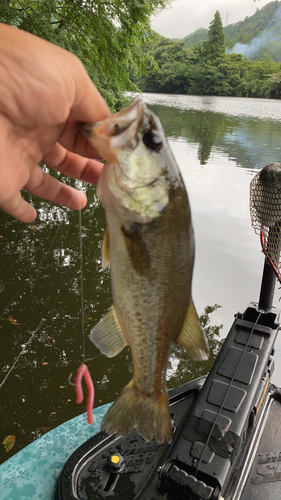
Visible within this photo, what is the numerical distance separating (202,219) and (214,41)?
85.8m

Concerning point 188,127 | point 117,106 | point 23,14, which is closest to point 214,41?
point 188,127

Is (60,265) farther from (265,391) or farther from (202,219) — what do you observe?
(265,391)

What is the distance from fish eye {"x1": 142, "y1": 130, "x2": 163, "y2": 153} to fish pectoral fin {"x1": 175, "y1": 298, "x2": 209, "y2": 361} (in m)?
0.68

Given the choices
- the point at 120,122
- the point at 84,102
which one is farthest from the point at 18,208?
the point at 120,122

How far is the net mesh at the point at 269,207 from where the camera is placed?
8.54ft

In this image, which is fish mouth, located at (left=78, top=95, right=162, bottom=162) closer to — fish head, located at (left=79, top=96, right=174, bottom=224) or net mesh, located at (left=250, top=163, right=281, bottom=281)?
fish head, located at (left=79, top=96, right=174, bottom=224)

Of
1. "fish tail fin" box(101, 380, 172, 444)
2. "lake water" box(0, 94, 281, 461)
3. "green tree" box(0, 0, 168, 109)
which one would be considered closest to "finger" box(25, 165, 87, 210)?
"fish tail fin" box(101, 380, 172, 444)

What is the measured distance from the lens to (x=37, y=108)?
1.52 m

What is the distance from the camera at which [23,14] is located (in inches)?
316

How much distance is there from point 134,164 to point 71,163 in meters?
0.85

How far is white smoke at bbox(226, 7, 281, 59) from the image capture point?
104250 millimetres

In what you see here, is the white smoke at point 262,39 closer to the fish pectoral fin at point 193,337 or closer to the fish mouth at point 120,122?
the fish mouth at point 120,122

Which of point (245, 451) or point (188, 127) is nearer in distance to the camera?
point (245, 451)

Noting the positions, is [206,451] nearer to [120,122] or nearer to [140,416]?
[140,416]
